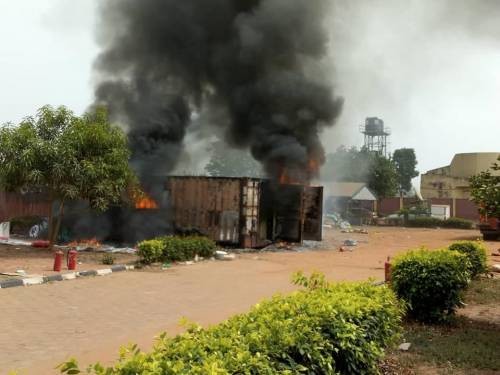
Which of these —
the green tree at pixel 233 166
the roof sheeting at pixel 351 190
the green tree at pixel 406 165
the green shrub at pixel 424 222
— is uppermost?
the green tree at pixel 406 165

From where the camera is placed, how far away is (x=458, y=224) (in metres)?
35.5

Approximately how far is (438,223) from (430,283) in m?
32.5

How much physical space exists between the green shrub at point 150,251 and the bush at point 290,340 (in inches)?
327

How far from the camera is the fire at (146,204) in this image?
1872 cm

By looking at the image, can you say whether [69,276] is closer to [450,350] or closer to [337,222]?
[450,350]

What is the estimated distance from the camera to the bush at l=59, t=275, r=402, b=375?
2.47 m

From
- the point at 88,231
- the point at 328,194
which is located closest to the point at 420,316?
the point at 88,231

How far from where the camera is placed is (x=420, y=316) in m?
6.62

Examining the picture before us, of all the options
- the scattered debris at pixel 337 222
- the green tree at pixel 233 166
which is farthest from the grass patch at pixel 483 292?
the green tree at pixel 233 166

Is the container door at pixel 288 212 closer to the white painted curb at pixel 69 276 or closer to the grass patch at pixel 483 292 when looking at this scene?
the grass patch at pixel 483 292

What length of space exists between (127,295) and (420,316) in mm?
4818

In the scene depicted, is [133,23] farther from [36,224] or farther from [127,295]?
[127,295]

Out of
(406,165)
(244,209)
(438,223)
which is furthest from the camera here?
(406,165)

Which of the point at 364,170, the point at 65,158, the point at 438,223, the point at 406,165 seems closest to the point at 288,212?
the point at 65,158
